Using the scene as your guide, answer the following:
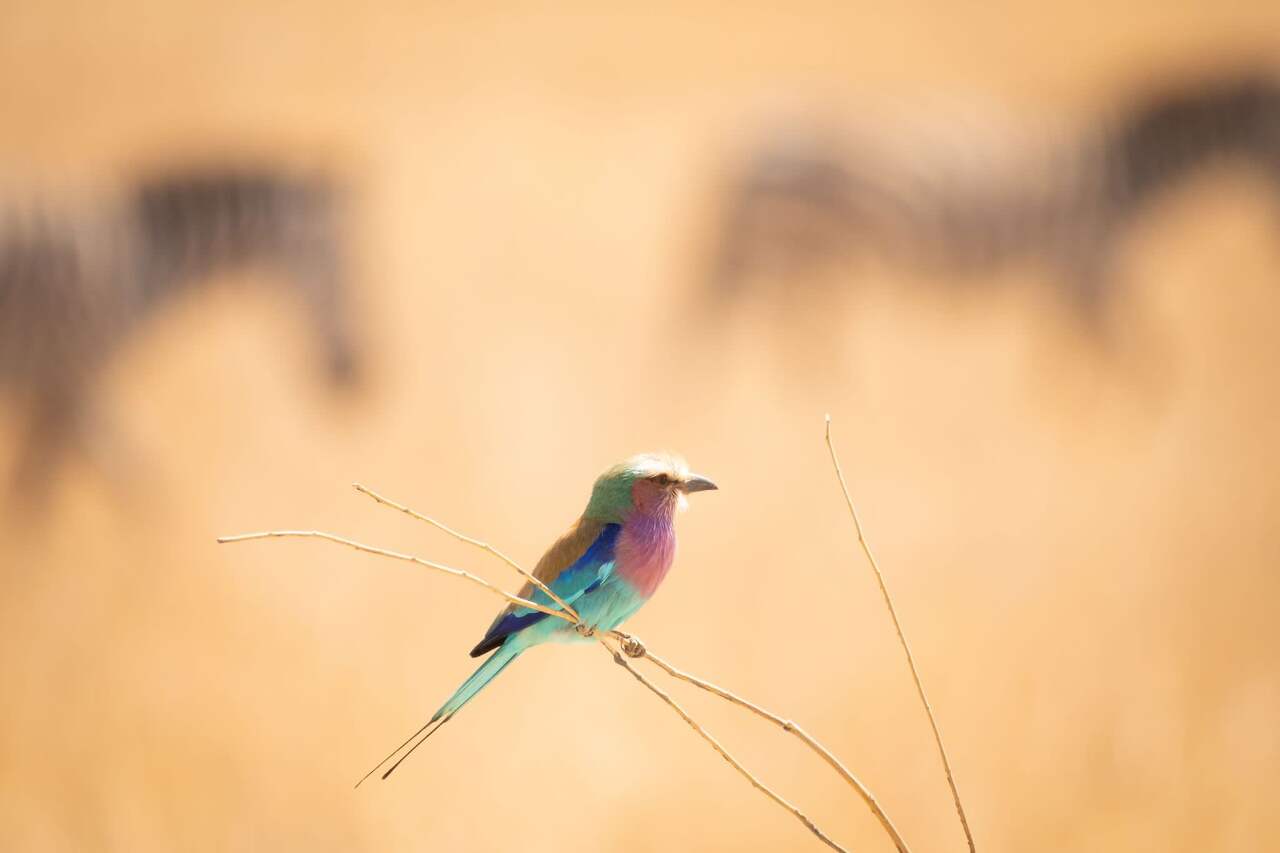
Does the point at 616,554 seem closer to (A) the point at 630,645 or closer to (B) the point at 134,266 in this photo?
(A) the point at 630,645

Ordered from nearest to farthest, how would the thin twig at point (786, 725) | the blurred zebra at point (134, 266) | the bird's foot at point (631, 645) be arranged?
the thin twig at point (786, 725) < the bird's foot at point (631, 645) < the blurred zebra at point (134, 266)

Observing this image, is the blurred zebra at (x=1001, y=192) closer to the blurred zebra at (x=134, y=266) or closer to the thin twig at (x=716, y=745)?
the blurred zebra at (x=134, y=266)

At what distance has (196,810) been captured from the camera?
3.33m

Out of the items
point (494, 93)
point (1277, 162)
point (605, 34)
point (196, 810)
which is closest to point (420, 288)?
point (494, 93)

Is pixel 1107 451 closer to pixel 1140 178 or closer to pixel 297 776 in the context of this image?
pixel 1140 178

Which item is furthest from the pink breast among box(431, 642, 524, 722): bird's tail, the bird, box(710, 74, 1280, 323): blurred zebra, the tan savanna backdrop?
box(710, 74, 1280, 323): blurred zebra

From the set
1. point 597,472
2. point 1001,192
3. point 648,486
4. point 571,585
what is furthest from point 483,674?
point 1001,192

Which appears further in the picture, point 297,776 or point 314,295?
point 314,295

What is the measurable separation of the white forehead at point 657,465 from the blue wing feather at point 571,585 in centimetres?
6

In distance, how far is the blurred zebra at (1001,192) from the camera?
3.70m

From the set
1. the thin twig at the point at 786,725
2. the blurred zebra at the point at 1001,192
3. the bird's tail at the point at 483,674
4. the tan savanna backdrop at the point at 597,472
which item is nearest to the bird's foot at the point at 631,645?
the thin twig at the point at 786,725

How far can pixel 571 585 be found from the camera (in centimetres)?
114

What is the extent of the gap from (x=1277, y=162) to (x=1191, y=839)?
2.12 meters

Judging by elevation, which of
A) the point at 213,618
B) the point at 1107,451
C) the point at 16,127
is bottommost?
the point at 213,618
